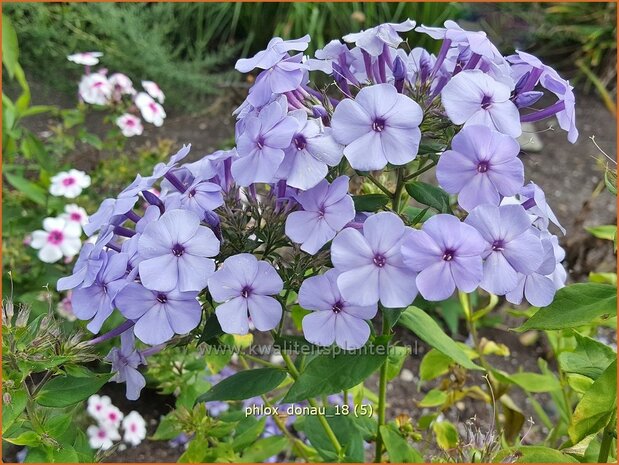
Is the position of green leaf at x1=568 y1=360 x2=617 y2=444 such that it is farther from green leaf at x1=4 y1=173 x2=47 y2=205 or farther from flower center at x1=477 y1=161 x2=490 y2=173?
green leaf at x1=4 y1=173 x2=47 y2=205

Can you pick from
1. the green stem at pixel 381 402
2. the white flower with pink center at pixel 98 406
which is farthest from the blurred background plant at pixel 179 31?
the green stem at pixel 381 402

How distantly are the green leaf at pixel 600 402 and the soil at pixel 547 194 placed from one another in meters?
0.37

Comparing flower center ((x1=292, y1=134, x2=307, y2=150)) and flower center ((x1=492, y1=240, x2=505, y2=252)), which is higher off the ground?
flower center ((x1=292, y1=134, x2=307, y2=150))

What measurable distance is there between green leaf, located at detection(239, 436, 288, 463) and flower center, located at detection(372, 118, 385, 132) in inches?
33.5

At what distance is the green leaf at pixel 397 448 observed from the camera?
1152 mm

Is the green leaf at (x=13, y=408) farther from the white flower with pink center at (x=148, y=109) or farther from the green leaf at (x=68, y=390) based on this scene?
the white flower with pink center at (x=148, y=109)

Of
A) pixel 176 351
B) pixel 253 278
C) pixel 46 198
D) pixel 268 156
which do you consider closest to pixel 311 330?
pixel 253 278

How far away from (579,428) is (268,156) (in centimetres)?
58

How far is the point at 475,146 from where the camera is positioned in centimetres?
79

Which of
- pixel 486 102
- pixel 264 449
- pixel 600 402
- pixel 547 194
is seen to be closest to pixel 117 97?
pixel 264 449

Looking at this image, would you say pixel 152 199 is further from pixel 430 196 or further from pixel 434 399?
pixel 434 399

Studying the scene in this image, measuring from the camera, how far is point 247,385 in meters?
1.03

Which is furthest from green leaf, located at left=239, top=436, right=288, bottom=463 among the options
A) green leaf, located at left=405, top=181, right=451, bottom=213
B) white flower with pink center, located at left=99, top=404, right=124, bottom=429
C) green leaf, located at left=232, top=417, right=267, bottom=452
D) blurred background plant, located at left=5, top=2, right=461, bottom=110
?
blurred background plant, located at left=5, top=2, right=461, bottom=110

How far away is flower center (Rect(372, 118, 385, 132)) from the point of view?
81cm
